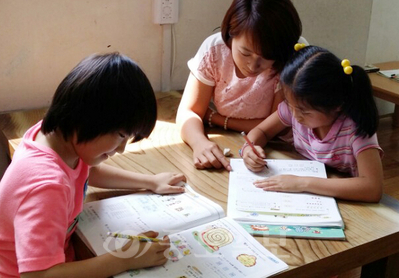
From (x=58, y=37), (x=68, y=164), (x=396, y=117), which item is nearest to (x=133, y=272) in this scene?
(x=68, y=164)

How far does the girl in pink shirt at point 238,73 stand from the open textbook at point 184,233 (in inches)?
10.1

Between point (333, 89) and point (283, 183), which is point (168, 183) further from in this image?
point (333, 89)

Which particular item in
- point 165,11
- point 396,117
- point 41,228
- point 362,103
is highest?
point 165,11

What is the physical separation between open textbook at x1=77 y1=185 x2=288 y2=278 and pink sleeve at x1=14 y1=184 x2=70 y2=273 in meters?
0.11

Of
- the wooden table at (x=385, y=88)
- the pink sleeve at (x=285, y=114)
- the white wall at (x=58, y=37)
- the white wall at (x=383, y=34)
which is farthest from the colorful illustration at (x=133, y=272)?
the white wall at (x=383, y=34)

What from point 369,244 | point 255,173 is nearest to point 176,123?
point 255,173

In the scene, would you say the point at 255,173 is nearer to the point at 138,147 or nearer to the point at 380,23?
the point at 138,147

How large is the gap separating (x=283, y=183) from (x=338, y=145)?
0.68ft

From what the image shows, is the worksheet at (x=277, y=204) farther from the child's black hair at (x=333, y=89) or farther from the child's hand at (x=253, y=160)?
the child's black hair at (x=333, y=89)

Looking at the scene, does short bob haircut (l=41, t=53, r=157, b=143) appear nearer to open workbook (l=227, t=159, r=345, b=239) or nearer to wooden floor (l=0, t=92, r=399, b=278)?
open workbook (l=227, t=159, r=345, b=239)

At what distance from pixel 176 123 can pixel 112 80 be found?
2.26 feet

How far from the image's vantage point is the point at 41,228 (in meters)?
0.85

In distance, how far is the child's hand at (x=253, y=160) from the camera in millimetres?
1323

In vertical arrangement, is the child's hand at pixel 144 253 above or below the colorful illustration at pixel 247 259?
above
